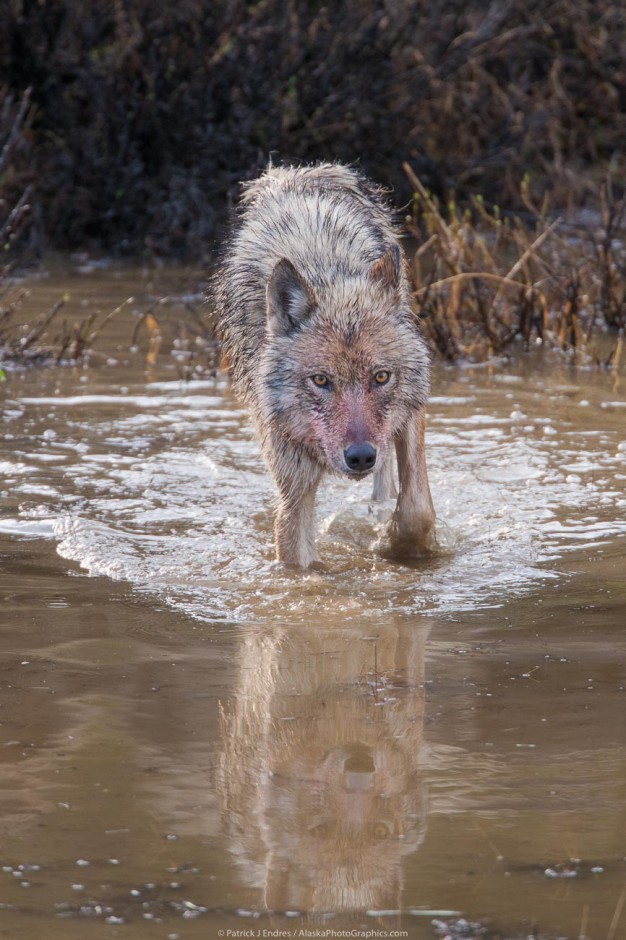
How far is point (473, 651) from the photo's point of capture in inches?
171

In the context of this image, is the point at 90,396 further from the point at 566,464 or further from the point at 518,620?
the point at 518,620

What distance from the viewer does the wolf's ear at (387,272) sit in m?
5.54

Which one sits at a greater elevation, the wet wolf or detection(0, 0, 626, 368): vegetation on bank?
detection(0, 0, 626, 368): vegetation on bank

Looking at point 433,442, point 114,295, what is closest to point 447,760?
point 433,442

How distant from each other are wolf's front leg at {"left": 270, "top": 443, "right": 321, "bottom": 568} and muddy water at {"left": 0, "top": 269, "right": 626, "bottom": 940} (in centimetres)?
14

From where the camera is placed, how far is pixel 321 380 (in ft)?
17.4

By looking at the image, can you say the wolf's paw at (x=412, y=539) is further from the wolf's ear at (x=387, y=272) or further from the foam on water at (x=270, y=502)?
the wolf's ear at (x=387, y=272)

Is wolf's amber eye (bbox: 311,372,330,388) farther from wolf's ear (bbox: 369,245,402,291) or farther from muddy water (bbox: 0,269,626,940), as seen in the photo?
muddy water (bbox: 0,269,626,940)

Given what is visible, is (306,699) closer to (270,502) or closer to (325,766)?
(325,766)

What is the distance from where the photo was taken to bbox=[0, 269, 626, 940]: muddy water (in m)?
2.86

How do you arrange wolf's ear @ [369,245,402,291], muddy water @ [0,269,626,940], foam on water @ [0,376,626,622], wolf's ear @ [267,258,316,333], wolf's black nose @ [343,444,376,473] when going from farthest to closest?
wolf's ear @ [369,245,402,291], wolf's ear @ [267,258,316,333], foam on water @ [0,376,626,622], wolf's black nose @ [343,444,376,473], muddy water @ [0,269,626,940]

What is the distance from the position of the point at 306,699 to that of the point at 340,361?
1.71m

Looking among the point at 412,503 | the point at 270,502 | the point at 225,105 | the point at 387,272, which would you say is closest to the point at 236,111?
the point at 225,105

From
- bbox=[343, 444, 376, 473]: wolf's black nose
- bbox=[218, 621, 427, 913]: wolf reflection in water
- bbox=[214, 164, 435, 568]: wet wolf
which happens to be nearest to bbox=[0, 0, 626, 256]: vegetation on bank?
bbox=[214, 164, 435, 568]: wet wolf
